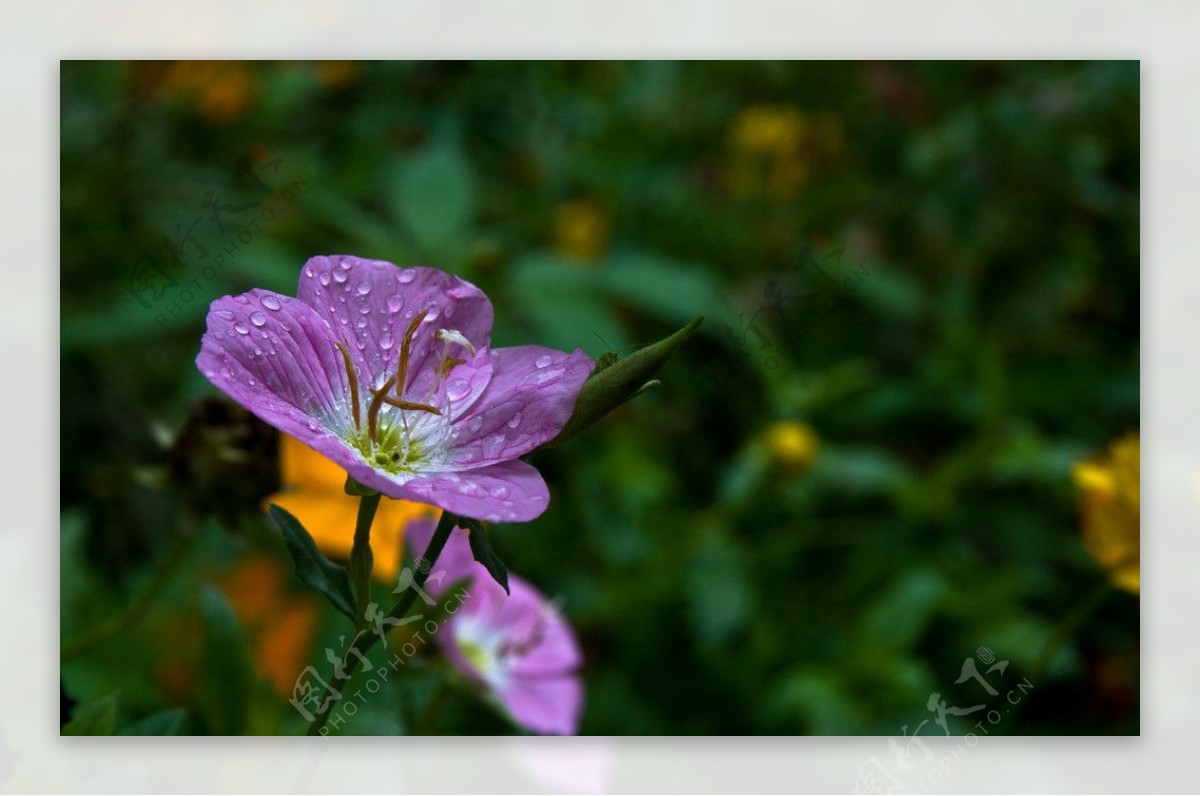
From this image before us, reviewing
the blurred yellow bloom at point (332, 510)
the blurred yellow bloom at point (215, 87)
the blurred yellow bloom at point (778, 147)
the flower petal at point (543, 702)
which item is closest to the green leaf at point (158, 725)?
the blurred yellow bloom at point (332, 510)

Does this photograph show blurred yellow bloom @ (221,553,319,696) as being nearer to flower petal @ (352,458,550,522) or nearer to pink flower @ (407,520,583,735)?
pink flower @ (407,520,583,735)

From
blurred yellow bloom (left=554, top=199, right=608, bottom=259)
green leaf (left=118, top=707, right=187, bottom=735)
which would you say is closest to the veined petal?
green leaf (left=118, top=707, right=187, bottom=735)

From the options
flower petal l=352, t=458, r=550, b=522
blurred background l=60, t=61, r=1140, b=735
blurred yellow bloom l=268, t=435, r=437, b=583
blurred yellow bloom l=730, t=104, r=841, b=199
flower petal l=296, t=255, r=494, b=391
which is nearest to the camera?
flower petal l=352, t=458, r=550, b=522

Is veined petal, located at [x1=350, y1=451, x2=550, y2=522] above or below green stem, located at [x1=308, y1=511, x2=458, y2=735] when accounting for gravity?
above

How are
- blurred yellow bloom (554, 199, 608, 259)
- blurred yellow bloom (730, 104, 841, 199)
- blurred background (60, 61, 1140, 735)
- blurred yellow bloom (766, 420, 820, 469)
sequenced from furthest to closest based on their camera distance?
1. blurred yellow bloom (730, 104, 841, 199)
2. blurred yellow bloom (554, 199, 608, 259)
3. blurred yellow bloom (766, 420, 820, 469)
4. blurred background (60, 61, 1140, 735)

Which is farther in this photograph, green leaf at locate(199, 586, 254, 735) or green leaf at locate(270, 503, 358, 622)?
green leaf at locate(199, 586, 254, 735)

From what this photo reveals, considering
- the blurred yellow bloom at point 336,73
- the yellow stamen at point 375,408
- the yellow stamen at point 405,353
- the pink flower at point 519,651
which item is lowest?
the pink flower at point 519,651

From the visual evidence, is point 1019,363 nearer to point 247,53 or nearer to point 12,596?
point 247,53

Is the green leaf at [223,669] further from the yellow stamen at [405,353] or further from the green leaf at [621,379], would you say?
the green leaf at [621,379]

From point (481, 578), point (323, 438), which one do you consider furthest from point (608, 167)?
point (323, 438)
